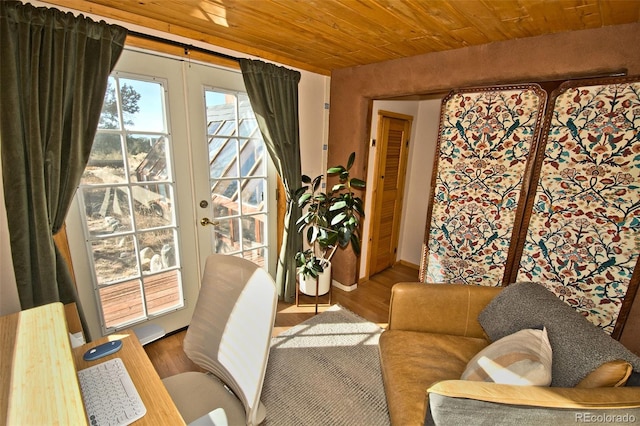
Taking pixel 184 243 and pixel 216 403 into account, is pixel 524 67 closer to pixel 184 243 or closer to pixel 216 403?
pixel 216 403

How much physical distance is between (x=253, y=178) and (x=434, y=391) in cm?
205

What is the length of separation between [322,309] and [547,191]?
2059 mm

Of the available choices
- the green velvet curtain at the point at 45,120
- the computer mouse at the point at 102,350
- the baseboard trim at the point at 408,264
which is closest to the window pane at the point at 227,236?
the green velvet curtain at the point at 45,120

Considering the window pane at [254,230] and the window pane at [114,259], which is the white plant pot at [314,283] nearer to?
the window pane at [254,230]

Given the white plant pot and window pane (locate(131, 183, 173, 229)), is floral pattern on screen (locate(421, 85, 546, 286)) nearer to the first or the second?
the white plant pot

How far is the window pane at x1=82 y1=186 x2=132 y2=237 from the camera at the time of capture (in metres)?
1.81

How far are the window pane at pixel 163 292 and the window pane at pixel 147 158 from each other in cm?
75

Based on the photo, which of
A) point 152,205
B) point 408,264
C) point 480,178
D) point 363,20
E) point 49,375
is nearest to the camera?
point 49,375

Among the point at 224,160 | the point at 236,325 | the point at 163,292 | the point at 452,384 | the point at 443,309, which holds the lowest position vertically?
the point at 163,292

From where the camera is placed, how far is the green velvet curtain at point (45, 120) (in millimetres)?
1414

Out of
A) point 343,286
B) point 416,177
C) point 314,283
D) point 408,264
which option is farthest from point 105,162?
point 408,264

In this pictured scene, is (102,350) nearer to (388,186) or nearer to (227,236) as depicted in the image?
(227,236)

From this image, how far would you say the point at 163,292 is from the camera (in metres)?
2.25

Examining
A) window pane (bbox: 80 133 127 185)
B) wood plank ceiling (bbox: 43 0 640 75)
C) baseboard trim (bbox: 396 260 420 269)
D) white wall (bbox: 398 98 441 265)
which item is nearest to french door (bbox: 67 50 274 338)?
window pane (bbox: 80 133 127 185)
